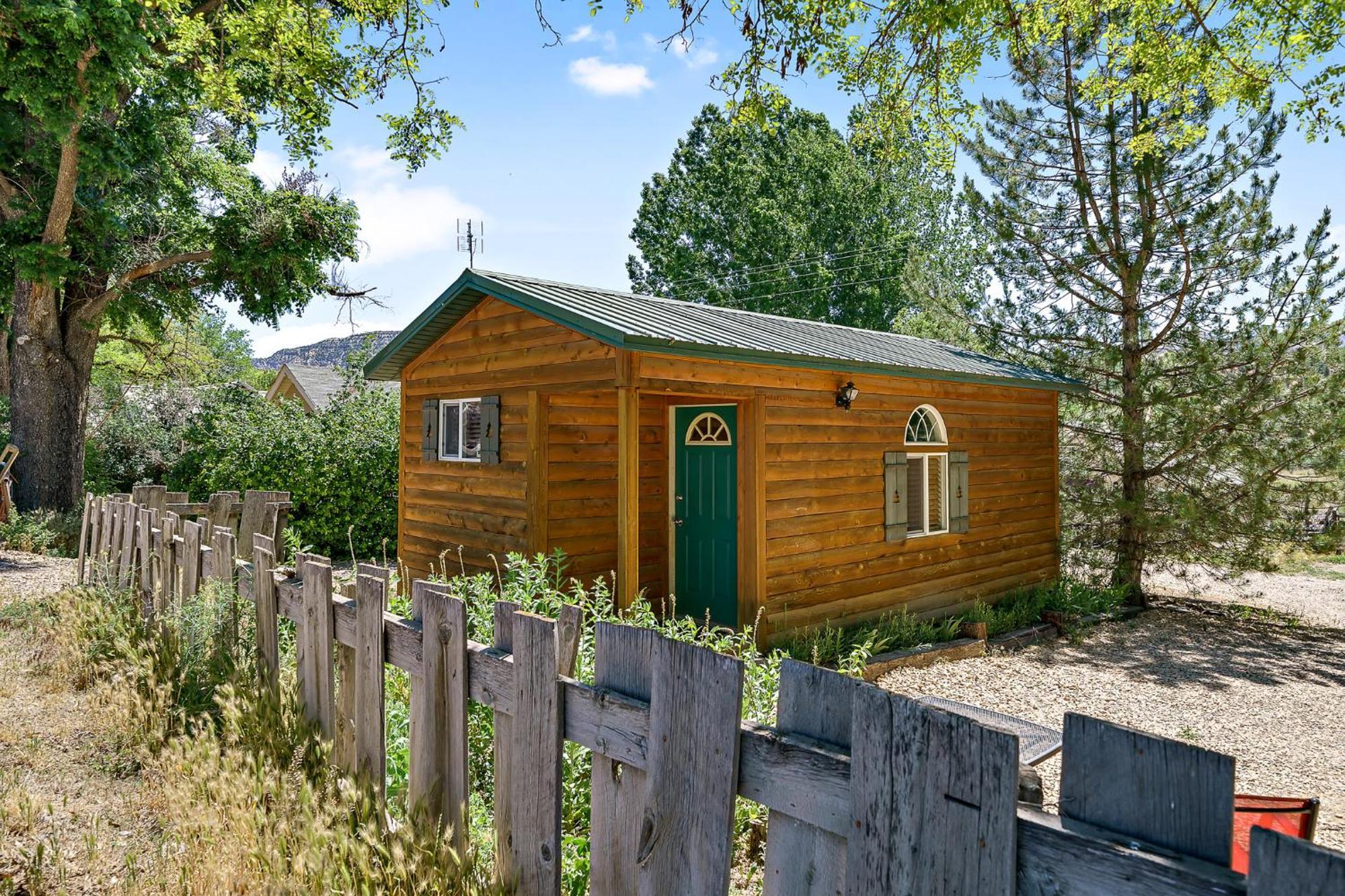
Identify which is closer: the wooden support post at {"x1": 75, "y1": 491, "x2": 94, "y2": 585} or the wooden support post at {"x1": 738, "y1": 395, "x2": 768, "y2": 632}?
the wooden support post at {"x1": 75, "y1": 491, "x2": 94, "y2": 585}

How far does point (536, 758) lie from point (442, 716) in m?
0.48

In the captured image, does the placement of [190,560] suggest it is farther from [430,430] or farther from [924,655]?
[924,655]

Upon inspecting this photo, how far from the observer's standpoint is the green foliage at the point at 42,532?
34.3 ft

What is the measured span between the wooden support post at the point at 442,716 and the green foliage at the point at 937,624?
3092mm

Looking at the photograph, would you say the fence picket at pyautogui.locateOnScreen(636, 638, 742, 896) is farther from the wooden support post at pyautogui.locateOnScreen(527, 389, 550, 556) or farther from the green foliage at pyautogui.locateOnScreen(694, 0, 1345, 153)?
the wooden support post at pyautogui.locateOnScreen(527, 389, 550, 556)

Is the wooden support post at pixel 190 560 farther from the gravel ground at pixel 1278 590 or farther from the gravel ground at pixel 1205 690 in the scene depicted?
the gravel ground at pixel 1278 590

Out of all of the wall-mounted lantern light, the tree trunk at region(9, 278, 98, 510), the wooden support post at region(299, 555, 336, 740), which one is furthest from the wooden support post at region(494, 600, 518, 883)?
the tree trunk at region(9, 278, 98, 510)

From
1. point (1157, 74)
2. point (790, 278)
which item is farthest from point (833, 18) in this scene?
point (790, 278)

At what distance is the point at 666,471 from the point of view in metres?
8.48

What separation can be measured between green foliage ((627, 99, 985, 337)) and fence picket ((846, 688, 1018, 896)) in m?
27.1

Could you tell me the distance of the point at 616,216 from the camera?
96.1 ft

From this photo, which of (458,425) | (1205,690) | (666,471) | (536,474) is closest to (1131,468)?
(1205,690)

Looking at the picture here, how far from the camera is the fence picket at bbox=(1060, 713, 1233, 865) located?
41.9 inches

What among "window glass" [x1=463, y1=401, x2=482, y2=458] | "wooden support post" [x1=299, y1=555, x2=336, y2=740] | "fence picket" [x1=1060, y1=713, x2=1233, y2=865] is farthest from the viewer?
"window glass" [x1=463, y1=401, x2=482, y2=458]
